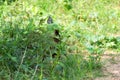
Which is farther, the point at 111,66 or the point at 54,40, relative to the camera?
the point at 54,40

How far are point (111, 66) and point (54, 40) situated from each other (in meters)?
0.76

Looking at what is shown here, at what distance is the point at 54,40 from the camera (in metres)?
4.02

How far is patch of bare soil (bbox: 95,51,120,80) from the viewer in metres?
3.59

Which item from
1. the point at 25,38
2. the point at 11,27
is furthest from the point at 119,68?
the point at 11,27

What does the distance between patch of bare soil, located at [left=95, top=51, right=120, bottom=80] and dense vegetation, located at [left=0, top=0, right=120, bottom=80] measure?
0.09m

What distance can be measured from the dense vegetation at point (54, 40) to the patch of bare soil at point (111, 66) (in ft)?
0.28

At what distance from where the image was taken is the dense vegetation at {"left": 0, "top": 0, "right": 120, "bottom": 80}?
351cm

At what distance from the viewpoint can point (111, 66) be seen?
12.6ft

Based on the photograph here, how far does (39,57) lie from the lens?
3.68 meters

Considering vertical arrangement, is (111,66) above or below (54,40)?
below

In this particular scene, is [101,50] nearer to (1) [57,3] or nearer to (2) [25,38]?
(2) [25,38]

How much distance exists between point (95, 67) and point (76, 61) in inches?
9.1

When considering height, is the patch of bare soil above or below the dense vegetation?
below

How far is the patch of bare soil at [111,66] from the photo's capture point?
3.59 meters
